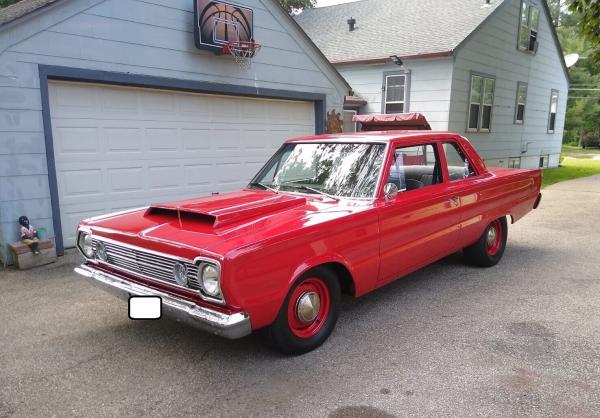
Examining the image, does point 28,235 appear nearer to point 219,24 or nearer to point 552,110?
point 219,24

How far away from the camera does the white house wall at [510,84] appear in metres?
13.6

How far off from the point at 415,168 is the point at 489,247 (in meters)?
1.80

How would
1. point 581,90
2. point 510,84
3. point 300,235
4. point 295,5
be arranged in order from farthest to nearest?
point 581,90, point 295,5, point 510,84, point 300,235

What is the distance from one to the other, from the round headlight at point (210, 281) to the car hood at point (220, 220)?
114mm

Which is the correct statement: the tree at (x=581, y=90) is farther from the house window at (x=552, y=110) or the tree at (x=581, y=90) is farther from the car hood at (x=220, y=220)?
the car hood at (x=220, y=220)

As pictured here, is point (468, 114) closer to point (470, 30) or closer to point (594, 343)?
point (470, 30)

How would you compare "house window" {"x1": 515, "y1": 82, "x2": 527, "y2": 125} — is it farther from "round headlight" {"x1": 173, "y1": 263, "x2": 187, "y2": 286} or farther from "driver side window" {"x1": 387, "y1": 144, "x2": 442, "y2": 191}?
"round headlight" {"x1": 173, "y1": 263, "x2": 187, "y2": 286}

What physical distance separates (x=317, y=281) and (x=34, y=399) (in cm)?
205

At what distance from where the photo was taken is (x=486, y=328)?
13.1 ft

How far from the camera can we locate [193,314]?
2.98m

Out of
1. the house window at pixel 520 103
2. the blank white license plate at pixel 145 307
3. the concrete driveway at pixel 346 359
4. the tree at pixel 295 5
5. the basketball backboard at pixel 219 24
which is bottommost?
the concrete driveway at pixel 346 359

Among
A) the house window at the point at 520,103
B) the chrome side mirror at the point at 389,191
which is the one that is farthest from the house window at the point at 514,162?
the chrome side mirror at the point at 389,191

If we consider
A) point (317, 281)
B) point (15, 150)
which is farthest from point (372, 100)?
point (317, 281)

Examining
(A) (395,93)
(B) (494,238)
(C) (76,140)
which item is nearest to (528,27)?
(A) (395,93)
